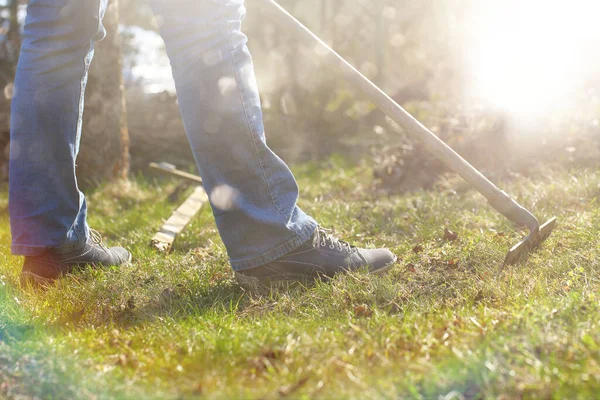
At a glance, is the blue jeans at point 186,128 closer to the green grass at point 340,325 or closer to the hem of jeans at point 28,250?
the hem of jeans at point 28,250

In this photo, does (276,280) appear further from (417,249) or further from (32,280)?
(32,280)

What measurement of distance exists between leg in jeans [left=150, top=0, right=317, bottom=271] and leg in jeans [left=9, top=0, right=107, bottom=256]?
460 mm

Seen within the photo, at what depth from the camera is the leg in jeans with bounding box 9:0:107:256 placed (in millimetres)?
2279

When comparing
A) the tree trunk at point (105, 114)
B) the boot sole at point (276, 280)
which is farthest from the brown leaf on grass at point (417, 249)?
the tree trunk at point (105, 114)

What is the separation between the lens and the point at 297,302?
2195mm

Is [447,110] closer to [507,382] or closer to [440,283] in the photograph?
[440,283]

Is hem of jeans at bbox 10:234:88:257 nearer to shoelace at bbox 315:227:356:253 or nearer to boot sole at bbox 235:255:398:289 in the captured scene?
boot sole at bbox 235:255:398:289

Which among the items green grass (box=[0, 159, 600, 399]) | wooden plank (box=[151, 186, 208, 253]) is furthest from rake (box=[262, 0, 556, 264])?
wooden plank (box=[151, 186, 208, 253])

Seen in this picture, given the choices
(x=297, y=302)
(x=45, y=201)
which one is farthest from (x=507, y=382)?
(x=45, y=201)

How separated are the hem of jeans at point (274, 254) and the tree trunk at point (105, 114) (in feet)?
9.15

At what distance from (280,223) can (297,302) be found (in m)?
0.31

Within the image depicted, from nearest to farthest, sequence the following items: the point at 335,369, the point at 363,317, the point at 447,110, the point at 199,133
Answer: the point at 335,369
the point at 363,317
the point at 199,133
the point at 447,110

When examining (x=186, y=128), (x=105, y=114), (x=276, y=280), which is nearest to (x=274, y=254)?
(x=276, y=280)

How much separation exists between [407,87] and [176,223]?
3751mm
